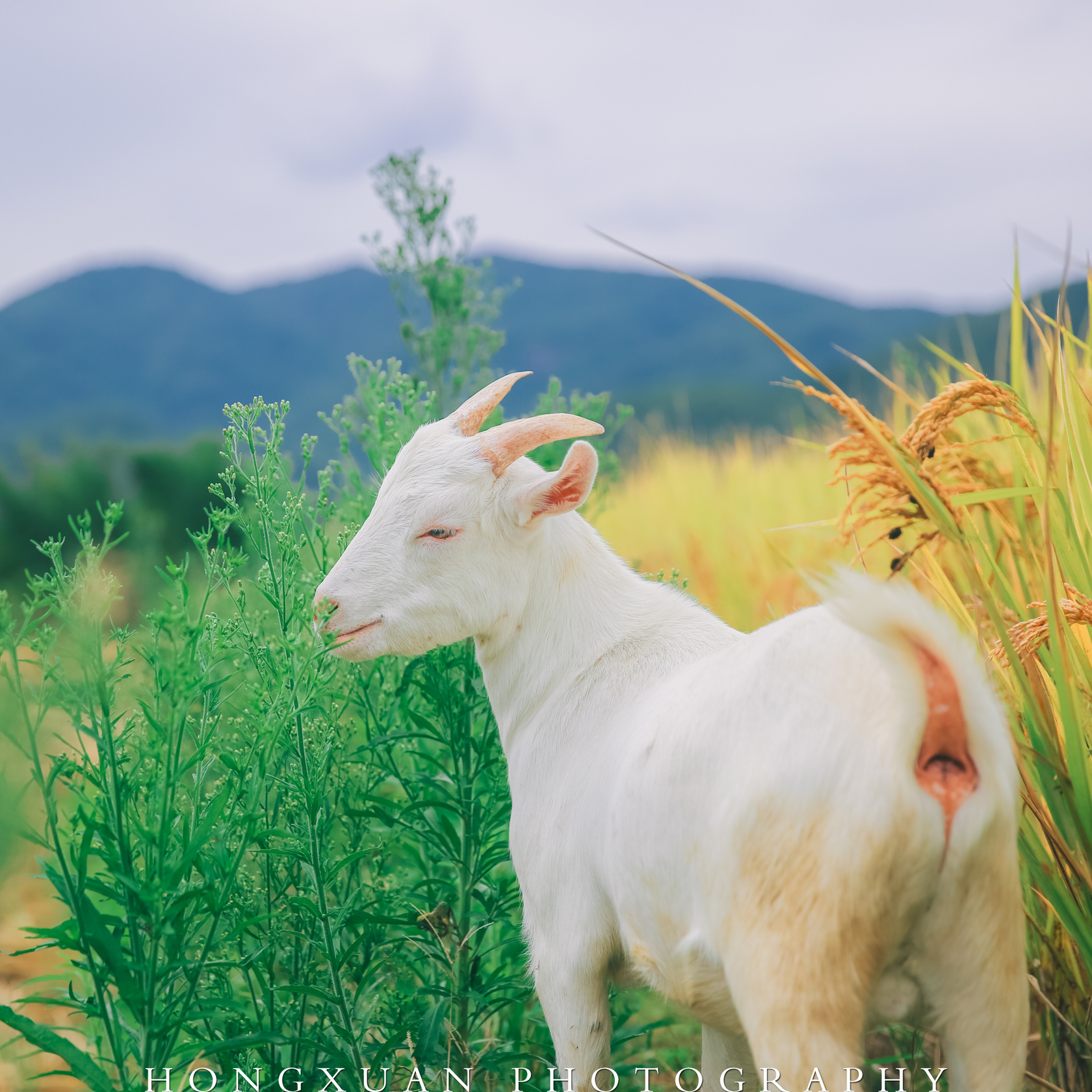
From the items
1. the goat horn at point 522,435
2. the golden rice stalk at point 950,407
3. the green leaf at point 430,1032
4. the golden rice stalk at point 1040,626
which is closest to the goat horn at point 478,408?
the goat horn at point 522,435

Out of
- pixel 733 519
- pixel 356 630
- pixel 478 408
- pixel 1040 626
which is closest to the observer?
pixel 1040 626

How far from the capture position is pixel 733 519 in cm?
708

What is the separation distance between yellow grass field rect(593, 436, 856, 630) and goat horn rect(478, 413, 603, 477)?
2076mm

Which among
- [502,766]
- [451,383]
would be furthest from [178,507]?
[502,766]

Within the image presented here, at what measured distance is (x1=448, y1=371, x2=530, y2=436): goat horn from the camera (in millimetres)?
2344

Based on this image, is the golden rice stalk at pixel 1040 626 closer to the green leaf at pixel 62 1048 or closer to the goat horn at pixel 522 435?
the goat horn at pixel 522 435

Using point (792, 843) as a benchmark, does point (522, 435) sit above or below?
above

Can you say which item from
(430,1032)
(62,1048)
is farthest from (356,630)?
(430,1032)

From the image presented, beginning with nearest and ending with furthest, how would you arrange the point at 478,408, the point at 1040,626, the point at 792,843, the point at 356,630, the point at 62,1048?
the point at 792,843 < the point at 62,1048 < the point at 1040,626 < the point at 356,630 < the point at 478,408

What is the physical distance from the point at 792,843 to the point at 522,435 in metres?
1.21

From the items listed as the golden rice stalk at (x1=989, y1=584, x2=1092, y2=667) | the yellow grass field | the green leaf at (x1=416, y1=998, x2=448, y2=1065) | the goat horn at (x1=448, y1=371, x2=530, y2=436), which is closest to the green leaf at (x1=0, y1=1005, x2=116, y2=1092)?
the green leaf at (x1=416, y1=998, x2=448, y2=1065)

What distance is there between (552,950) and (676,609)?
0.85m

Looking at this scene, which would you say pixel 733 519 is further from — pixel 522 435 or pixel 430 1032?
pixel 430 1032

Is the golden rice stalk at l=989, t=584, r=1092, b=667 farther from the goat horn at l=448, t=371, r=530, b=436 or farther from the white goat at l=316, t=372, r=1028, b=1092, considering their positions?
the goat horn at l=448, t=371, r=530, b=436
